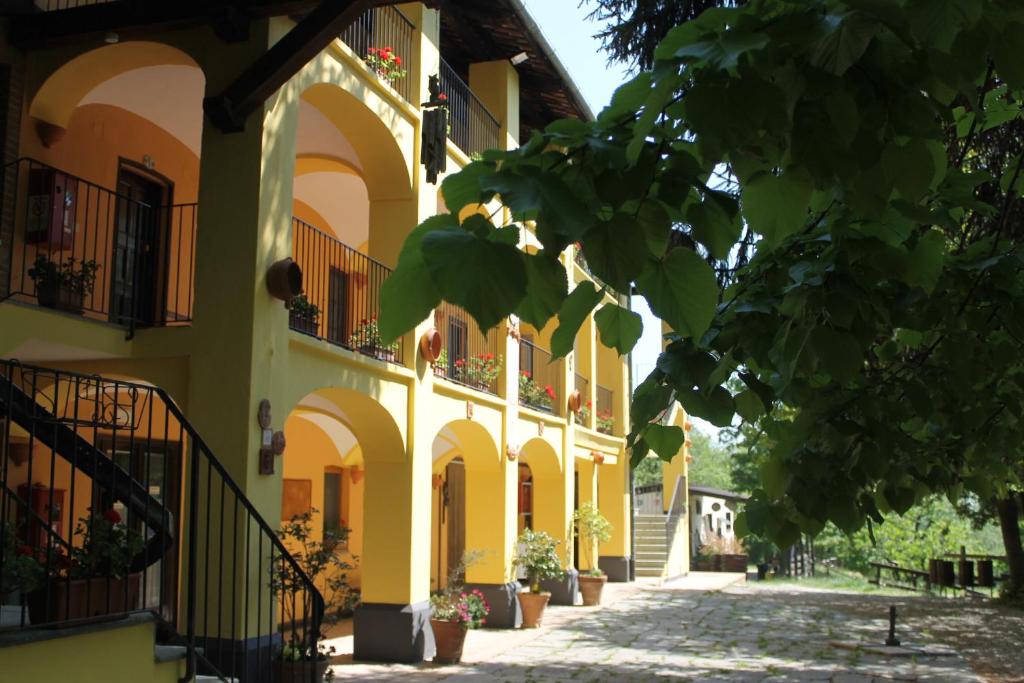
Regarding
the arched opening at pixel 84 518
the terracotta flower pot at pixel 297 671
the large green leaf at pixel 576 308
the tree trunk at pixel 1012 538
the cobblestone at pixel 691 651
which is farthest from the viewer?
the tree trunk at pixel 1012 538

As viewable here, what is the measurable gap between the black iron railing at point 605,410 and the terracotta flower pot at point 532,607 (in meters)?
7.62

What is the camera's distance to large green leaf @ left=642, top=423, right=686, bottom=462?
2824 millimetres

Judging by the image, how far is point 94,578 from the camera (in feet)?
18.5

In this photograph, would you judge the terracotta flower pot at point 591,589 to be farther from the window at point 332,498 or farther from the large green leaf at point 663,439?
the large green leaf at point 663,439

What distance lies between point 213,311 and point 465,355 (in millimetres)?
6764

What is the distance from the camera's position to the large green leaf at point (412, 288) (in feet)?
5.46

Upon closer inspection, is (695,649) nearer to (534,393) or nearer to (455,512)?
(534,393)

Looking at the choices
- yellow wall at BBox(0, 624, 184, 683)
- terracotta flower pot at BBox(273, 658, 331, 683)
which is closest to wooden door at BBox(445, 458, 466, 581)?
terracotta flower pot at BBox(273, 658, 331, 683)

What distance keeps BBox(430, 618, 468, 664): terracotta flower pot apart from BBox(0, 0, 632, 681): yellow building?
212 mm

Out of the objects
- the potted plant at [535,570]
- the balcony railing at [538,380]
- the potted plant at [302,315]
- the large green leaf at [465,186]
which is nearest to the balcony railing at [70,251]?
the potted plant at [302,315]

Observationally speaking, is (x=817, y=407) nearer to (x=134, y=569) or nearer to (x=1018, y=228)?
(x=134, y=569)

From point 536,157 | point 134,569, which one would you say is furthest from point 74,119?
point 536,157

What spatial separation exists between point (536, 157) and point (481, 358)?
1312cm

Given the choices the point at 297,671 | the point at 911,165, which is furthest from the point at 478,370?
the point at 911,165
